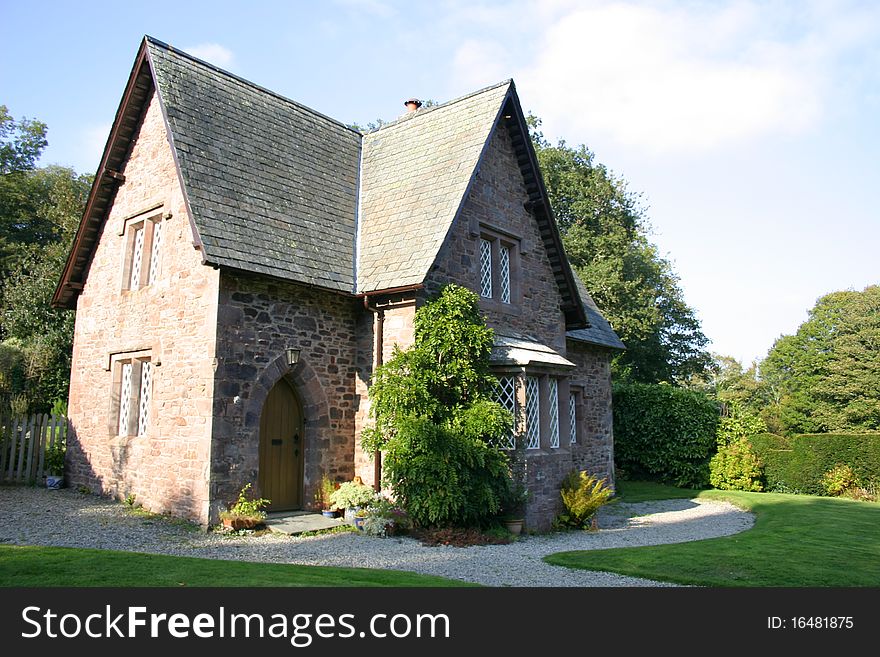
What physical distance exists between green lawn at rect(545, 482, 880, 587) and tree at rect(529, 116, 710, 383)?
20092 mm

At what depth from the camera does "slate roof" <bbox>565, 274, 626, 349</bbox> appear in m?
20.2

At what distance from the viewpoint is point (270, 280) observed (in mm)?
12188

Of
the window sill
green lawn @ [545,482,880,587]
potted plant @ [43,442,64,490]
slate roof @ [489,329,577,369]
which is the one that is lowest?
green lawn @ [545,482,880,587]

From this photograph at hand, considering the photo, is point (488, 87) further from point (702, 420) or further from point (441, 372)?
point (702, 420)

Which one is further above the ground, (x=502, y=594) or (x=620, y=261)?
(x=620, y=261)

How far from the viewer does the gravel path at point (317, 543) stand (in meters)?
8.66

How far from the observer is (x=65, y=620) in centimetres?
520

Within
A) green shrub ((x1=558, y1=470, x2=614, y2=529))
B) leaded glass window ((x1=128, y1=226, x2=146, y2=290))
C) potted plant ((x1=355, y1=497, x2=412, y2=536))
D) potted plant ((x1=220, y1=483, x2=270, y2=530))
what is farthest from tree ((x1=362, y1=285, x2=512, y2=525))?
leaded glass window ((x1=128, y1=226, x2=146, y2=290))

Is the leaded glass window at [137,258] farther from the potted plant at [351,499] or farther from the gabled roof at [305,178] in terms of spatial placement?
the potted plant at [351,499]

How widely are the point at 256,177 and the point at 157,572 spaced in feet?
29.1

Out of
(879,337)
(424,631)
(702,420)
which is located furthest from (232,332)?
(879,337)

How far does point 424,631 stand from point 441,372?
23.4 feet

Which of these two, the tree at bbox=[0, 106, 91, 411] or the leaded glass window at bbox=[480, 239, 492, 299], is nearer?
the leaded glass window at bbox=[480, 239, 492, 299]

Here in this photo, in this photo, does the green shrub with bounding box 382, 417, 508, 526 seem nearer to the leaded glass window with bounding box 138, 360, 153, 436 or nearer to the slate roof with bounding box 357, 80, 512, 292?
the slate roof with bounding box 357, 80, 512, 292
